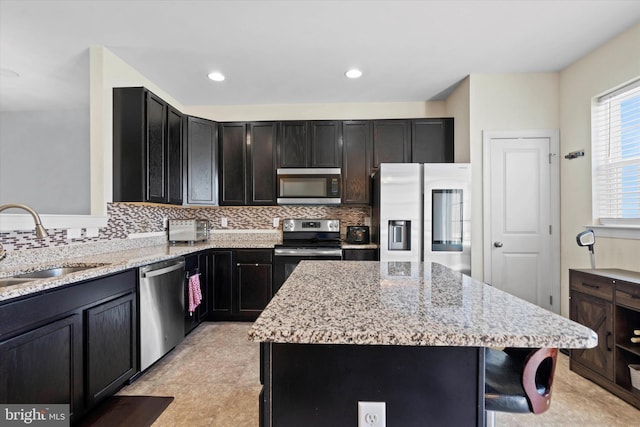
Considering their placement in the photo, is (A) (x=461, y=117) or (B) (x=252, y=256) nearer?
(A) (x=461, y=117)

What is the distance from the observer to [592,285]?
219cm

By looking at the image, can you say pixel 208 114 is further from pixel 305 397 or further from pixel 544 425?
pixel 544 425

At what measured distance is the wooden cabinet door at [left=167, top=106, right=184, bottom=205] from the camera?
3.03 metres

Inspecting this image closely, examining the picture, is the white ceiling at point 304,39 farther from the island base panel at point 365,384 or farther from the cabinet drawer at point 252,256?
the island base panel at point 365,384

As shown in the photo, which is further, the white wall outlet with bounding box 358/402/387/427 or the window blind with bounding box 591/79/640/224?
the window blind with bounding box 591/79/640/224

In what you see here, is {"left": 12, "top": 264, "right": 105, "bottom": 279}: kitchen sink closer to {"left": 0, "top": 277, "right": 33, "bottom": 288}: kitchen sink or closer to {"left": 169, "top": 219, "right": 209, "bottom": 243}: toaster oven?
{"left": 0, "top": 277, "right": 33, "bottom": 288}: kitchen sink

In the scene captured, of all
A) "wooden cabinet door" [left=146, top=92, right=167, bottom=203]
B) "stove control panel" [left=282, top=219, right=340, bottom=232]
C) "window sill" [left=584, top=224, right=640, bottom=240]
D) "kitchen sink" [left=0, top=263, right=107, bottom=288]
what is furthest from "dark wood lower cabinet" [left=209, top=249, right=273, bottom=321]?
"window sill" [left=584, top=224, right=640, bottom=240]

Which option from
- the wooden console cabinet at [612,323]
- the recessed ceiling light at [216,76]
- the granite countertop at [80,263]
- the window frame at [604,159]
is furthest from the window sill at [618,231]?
the recessed ceiling light at [216,76]

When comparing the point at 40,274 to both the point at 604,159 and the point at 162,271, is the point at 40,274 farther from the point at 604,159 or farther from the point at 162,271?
the point at 604,159

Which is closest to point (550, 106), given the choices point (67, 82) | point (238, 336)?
point (238, 336)

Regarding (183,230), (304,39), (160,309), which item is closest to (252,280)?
(183,230)

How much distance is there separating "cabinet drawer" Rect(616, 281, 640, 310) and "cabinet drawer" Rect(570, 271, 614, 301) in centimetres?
5

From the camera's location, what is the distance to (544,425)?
5.75 ft

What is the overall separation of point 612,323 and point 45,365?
3.46 metres
